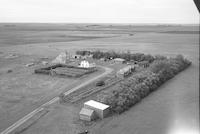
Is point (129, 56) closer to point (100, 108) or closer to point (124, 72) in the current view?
point (124, 72)

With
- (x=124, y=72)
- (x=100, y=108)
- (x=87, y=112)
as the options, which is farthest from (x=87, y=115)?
(x=124, y=72)

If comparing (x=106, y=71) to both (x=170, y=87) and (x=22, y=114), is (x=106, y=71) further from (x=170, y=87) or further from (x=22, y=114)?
(x=22, y=114)

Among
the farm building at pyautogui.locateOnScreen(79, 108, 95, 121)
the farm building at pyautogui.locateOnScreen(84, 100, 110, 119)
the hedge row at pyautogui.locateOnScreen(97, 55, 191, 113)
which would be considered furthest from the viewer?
the hedge row at pyautogui.locateOnScreen(97, 55, 191, 113)

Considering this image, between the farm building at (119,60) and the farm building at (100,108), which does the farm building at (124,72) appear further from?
the farm building at (100,108)

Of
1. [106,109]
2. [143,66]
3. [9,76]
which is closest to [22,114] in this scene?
[106,109]

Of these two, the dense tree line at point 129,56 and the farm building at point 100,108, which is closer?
the farm building at point 100,108

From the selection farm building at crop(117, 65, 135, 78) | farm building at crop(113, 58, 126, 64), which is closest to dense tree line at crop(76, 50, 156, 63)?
farm building at crop(113, 58, 126, 64)

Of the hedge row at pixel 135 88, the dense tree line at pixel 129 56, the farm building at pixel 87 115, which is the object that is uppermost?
the dense tree line at pixel 129 56

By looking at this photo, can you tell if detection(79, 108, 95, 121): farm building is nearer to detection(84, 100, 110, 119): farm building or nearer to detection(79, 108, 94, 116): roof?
detection(79, 108, 94, 116): roof

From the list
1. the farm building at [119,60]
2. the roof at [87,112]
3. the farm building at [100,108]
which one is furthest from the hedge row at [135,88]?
the farm building at [119,60]
